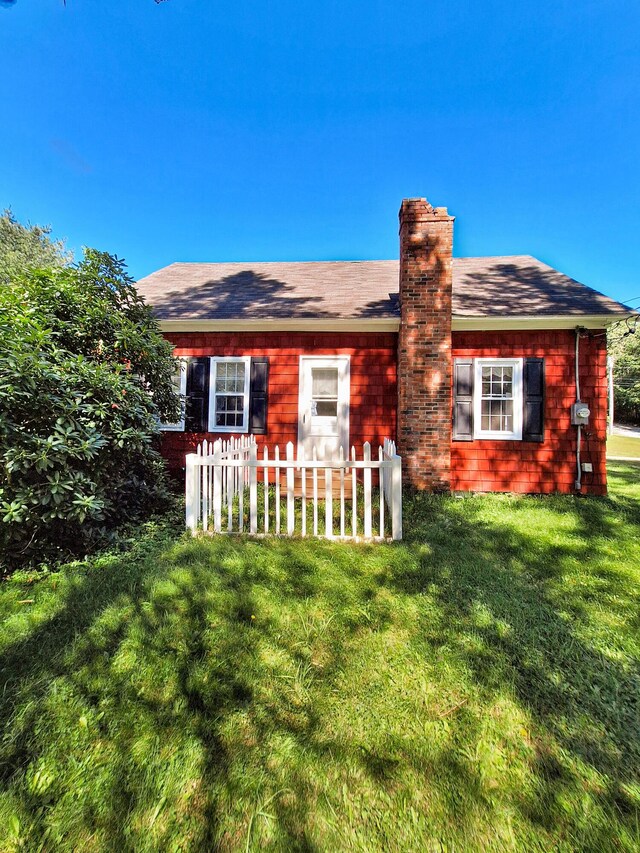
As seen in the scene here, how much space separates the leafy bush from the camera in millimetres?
3336

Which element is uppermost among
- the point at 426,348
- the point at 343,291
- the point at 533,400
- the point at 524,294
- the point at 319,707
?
the point at 343,291

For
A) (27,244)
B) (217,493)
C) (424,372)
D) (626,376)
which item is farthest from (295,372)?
(626,376)

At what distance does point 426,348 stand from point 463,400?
1.43 meters

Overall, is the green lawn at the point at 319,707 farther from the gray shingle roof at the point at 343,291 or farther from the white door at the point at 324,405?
the gray shingle roof at the point at 343,291

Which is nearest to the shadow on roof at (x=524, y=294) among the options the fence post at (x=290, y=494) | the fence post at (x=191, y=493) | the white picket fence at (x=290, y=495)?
the white picket fence at (x=290, y=495)

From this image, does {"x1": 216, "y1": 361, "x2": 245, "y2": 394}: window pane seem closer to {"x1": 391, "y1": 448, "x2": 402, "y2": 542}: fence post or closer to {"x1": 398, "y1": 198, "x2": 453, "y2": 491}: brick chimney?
{"x1": 398, "y1": 198, "x2": 453, "y2": 491}: brick chimney

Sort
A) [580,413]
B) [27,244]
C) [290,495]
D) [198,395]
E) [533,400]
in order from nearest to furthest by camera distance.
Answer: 1. [290,495]
2. [580,413]
3. [533,400]
4. [198,395]
5. [27,244]

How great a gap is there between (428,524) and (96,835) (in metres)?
3.87

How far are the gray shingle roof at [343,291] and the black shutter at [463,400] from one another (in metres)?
0.96

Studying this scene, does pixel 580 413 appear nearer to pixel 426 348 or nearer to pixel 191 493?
pixel 426 348

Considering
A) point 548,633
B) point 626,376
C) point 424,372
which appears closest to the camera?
point 548,633

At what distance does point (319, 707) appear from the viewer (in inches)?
73.6

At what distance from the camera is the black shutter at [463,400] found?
6.75 metres

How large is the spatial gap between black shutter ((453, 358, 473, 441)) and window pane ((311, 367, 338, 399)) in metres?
2.31
